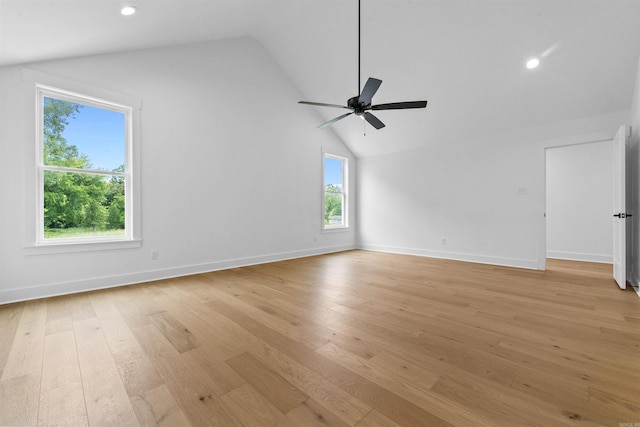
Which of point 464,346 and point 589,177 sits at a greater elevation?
point 589,177

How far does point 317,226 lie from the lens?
6.01 m

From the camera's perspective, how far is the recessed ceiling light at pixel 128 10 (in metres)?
2.57

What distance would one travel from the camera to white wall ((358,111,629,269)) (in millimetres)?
4555

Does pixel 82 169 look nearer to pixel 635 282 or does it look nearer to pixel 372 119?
pixel 372 119

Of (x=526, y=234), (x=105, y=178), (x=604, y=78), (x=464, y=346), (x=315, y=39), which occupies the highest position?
(x=315, y=39)

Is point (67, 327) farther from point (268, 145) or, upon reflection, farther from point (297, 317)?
point (268, 145)

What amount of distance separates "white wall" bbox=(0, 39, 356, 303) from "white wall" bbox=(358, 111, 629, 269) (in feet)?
5.51

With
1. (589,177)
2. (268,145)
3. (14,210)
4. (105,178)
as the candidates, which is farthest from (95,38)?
(589,177)

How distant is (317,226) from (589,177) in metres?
5.34

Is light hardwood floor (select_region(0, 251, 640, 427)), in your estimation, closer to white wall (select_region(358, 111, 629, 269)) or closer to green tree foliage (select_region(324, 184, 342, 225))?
white wall (select_region(358, 111, 629, 269))

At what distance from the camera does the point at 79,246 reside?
3.22 meters

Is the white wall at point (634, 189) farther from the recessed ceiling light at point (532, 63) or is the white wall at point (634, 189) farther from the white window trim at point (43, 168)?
the white window trim at point (43, 168)

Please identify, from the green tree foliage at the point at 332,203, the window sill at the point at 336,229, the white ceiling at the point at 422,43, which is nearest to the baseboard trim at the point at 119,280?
the window sill at the point at 336,229

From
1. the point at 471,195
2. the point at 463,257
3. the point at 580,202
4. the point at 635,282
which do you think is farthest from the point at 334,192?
the point at 635,282
